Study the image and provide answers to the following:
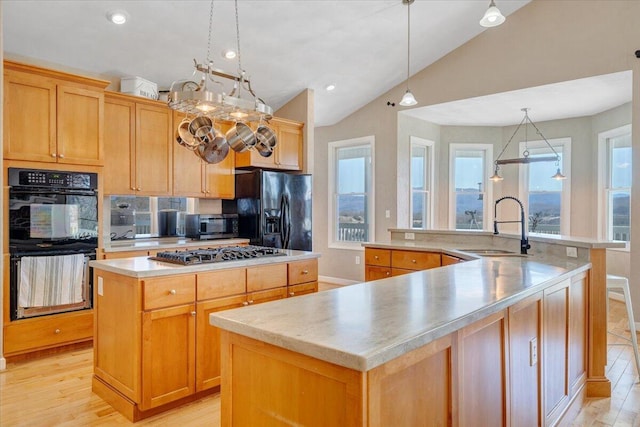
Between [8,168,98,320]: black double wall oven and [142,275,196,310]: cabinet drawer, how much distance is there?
165 centimetres

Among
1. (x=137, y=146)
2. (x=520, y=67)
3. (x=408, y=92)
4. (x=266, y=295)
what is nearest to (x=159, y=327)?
(x=266, y=295)

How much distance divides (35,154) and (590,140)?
707 centimetres

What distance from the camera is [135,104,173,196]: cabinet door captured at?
427cm

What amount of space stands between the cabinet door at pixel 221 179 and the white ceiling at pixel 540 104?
9.01 feet

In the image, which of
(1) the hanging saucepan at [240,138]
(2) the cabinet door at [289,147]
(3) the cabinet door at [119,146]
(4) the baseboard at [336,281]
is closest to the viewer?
(1) the hanging saucepan at [240,138]

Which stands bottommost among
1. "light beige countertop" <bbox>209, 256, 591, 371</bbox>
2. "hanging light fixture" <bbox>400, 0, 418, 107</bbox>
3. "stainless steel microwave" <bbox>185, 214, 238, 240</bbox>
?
"light beige countertop" <bbox>209, 256, 591, 371</bbox>

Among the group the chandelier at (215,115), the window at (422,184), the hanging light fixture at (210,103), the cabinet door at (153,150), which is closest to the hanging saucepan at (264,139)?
the chandelier at (215,115)

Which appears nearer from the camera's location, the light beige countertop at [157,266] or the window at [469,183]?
the light beige countertop at [157,266]

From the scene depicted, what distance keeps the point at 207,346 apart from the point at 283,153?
10.6 feet

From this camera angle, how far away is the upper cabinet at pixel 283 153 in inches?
200

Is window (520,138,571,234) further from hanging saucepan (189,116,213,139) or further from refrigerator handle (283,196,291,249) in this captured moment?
hanging saucepan (189,116,213,139)

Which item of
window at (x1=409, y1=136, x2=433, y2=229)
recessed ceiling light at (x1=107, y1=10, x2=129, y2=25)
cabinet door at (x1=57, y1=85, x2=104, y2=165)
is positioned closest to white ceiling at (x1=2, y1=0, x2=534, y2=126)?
recessed ceiling light at (x1=107, y1=10, x2=129, y2=25)

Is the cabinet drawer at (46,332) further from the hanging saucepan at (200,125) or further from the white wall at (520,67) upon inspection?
the white wall at (520,67)

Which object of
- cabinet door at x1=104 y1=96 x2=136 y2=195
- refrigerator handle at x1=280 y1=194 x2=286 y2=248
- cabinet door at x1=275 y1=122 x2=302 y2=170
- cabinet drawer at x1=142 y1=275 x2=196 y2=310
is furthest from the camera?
cabinet door at x1=275 y1=122 x2=302 y2=170
